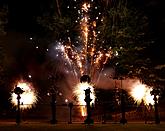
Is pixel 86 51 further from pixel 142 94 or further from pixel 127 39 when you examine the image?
pixel 142 94

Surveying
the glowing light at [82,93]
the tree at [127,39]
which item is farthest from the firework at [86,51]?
the glowing light at [82,93]

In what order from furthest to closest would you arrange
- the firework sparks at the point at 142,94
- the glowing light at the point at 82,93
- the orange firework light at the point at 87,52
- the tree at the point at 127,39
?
the orange firework light at the point at 87,52 → the tree at the point at 127,39 → the glowing light at the point at 82,93 → the firework sparks at the point at 142,94

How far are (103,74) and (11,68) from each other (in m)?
8.02

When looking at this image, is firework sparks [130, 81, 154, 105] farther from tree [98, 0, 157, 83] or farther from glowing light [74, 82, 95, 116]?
glowing light [74, 82, 95, 116]

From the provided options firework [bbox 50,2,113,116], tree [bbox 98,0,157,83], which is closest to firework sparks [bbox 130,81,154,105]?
tree [bbox 98,0,157,83]

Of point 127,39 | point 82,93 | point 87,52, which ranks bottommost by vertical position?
point 82,93

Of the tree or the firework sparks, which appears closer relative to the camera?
the firework sparks

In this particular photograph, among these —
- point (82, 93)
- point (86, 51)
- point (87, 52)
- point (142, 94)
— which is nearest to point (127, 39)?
point (87, 52)

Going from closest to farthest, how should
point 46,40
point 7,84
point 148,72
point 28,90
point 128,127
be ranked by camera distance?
point 128,127
point 28,90
point 148,72
point 7,84
point 46,40

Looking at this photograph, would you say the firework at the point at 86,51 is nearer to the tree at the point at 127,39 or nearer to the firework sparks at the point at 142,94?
the tree at the point at 127,39

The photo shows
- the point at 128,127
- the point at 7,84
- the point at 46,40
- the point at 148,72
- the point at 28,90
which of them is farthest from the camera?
the point at 46,40

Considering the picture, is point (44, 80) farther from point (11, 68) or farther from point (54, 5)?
point (54, 5)

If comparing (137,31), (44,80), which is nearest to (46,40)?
(44,80)

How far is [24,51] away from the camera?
37.1m
